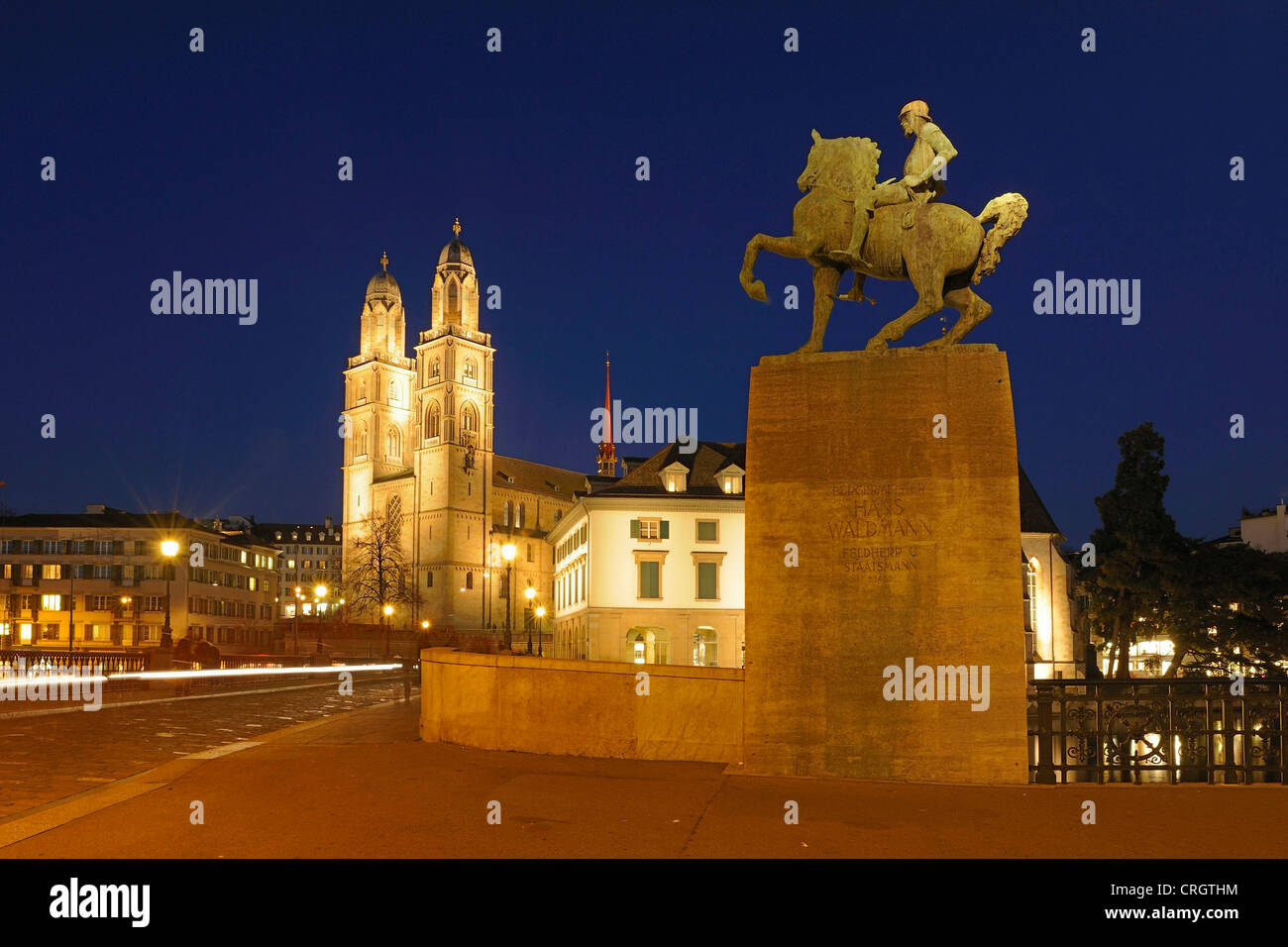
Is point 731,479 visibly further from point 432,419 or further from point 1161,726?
point 432,419

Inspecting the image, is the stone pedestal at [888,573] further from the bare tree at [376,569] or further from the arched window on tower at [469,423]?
the arched window on tower at [469,423]

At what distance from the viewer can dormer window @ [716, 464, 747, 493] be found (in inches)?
2527

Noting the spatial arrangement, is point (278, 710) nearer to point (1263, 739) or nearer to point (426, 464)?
point (1263, 739)

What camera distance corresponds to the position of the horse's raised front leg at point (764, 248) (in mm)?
12625

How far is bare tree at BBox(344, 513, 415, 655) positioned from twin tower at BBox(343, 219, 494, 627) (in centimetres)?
56

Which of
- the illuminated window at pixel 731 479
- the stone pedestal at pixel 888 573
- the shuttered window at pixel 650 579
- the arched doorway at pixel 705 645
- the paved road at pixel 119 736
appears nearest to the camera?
the stone pedestal at pixel 888 573

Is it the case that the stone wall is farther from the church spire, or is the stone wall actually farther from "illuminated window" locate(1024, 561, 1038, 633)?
the church spire

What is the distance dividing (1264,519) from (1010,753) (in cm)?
8669

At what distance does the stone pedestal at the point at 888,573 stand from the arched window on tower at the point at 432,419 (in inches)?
5170

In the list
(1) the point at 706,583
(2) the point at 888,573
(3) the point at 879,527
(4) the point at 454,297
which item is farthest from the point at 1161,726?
(4) the point at 454,297

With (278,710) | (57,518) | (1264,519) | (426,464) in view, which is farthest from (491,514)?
(278,710)

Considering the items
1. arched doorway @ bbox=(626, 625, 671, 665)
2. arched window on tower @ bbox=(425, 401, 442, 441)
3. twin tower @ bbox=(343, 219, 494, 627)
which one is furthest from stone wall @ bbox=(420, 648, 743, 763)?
arched window on tower @ bbox=(425, 401, 442, 441)

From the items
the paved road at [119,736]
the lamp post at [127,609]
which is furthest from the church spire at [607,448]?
the paved road at [119,736]

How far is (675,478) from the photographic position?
2527 inches
